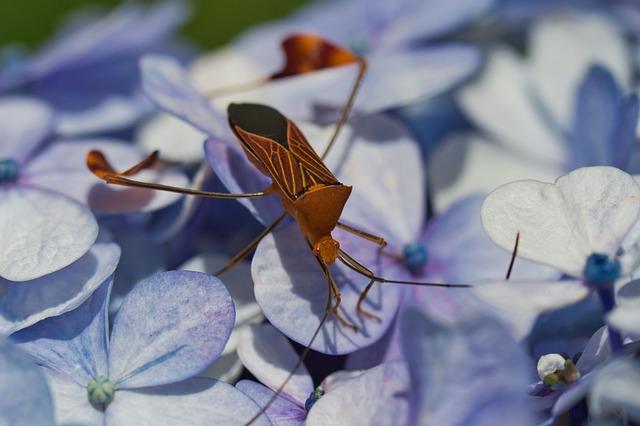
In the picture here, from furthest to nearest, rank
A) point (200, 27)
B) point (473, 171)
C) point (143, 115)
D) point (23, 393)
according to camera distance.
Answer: point (200, 27), point (143, 115), point (473, 171), point (23, 393)

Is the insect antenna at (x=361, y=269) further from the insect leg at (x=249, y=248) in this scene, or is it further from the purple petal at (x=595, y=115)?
the purple petal at (x=595, y=115)

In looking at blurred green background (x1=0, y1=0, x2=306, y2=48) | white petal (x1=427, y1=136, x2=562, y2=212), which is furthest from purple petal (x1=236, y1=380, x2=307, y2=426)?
blurred green background (x1=0, y1=0, x2=306, y2=48)

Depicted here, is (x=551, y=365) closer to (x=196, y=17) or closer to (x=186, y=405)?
(x=186, y=405)

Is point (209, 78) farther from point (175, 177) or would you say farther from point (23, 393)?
point (23, 393)

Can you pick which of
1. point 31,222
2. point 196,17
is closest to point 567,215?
point 31,222

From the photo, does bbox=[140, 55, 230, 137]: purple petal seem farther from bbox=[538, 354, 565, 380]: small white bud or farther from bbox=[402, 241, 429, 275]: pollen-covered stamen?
bbox=[538, 354, 565, 380]: small white bud

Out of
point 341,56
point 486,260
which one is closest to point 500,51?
point 341,56
